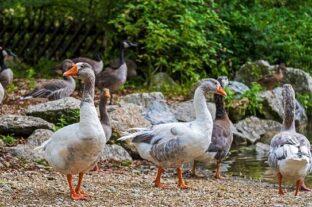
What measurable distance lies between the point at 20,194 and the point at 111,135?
474 centimetres

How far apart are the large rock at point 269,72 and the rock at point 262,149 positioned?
4.99m

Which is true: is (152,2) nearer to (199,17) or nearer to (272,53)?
(199,17)

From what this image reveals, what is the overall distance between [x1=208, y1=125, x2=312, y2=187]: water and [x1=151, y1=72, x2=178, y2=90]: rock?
15.6ft

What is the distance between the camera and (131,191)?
1093 centimetres

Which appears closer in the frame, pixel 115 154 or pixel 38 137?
pixel 38 137

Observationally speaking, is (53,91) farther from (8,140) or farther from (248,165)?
(248,165)

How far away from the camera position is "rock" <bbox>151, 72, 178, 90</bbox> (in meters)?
21.8

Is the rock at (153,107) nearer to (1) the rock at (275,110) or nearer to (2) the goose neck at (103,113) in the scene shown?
(2) the goose neck at (103,113)

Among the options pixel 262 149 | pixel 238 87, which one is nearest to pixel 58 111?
pixel 262 149

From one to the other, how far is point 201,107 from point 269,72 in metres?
11.4

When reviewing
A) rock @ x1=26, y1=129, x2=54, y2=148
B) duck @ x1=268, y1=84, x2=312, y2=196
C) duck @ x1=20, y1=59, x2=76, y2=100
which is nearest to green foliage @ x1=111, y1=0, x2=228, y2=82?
duck @ x1=20, y1=59, x2=76, y2=100

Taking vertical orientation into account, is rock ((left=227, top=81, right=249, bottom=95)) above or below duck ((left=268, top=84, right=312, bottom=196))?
below

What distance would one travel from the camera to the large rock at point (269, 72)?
22500 mm

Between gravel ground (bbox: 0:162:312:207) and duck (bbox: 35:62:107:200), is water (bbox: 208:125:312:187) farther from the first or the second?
duck (bbox: 35:62:107:200)
